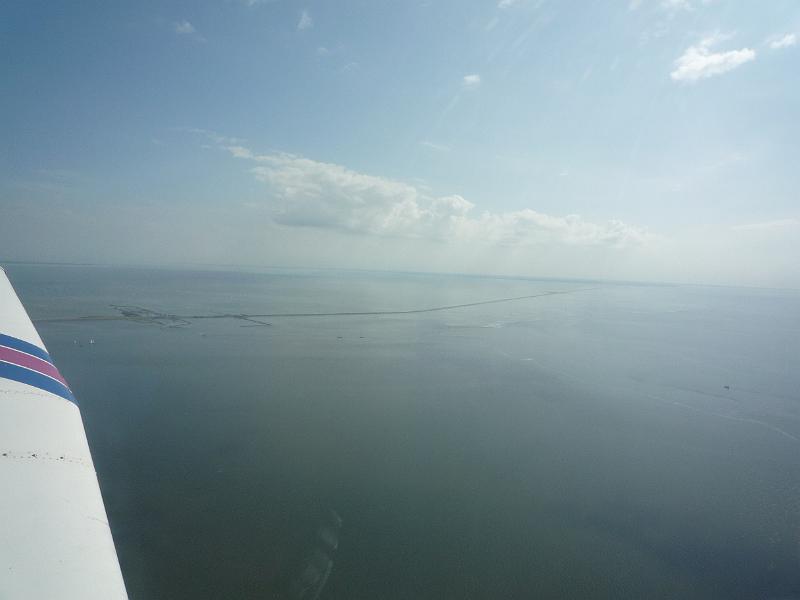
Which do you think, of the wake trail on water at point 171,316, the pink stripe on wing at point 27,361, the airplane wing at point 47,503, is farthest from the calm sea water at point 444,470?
the wake trail on water at point 171,316

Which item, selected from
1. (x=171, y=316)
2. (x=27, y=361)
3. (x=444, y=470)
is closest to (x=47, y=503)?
(x=27, y=361)

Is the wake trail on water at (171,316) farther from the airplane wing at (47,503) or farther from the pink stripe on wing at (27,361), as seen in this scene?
the airplane wing at (47,503)

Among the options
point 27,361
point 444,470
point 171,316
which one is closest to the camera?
point 27,361

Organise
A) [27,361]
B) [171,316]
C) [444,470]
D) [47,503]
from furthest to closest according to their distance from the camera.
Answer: [171,316]
[444,470]
[27,361]
[47,503]

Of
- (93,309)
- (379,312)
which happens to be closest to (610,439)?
(379,312)

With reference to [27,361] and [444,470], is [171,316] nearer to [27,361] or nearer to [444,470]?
[444,470]

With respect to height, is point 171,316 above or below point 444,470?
above

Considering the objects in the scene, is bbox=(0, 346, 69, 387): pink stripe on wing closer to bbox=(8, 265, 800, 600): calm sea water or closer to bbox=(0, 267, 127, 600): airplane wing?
bbox=(0, 267, 127, 600): airplane wing

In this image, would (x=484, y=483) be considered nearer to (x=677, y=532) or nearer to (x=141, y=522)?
(x=677, y=532)
